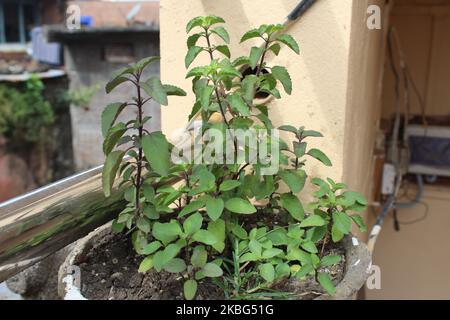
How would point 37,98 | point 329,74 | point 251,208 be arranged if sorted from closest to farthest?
point 251,208 → point 329,74 → point 37,98

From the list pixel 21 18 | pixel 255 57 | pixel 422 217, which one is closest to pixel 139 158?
pixel 255 57

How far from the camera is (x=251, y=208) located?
36.6 inches

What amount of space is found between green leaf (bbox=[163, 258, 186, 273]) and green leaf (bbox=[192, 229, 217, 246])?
5 centimetres

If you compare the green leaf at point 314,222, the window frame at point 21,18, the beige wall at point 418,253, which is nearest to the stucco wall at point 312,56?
the green leaf at point 314,222

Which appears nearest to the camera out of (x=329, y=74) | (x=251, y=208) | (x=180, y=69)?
(x=251, y=208)

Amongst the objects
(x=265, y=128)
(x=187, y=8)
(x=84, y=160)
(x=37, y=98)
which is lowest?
(x=84, y=160)

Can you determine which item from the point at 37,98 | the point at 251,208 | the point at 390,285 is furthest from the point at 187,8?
the point at 37,98

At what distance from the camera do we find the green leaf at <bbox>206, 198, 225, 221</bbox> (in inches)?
35.6

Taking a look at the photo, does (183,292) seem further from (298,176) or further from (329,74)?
(329,74)

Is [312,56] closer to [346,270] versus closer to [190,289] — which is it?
[346,270]

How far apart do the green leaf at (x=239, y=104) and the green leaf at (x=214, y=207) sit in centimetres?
16

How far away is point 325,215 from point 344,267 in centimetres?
11

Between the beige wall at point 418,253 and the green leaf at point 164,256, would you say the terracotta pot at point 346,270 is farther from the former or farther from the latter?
the beige wall at point 418,253

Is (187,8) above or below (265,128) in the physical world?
above
